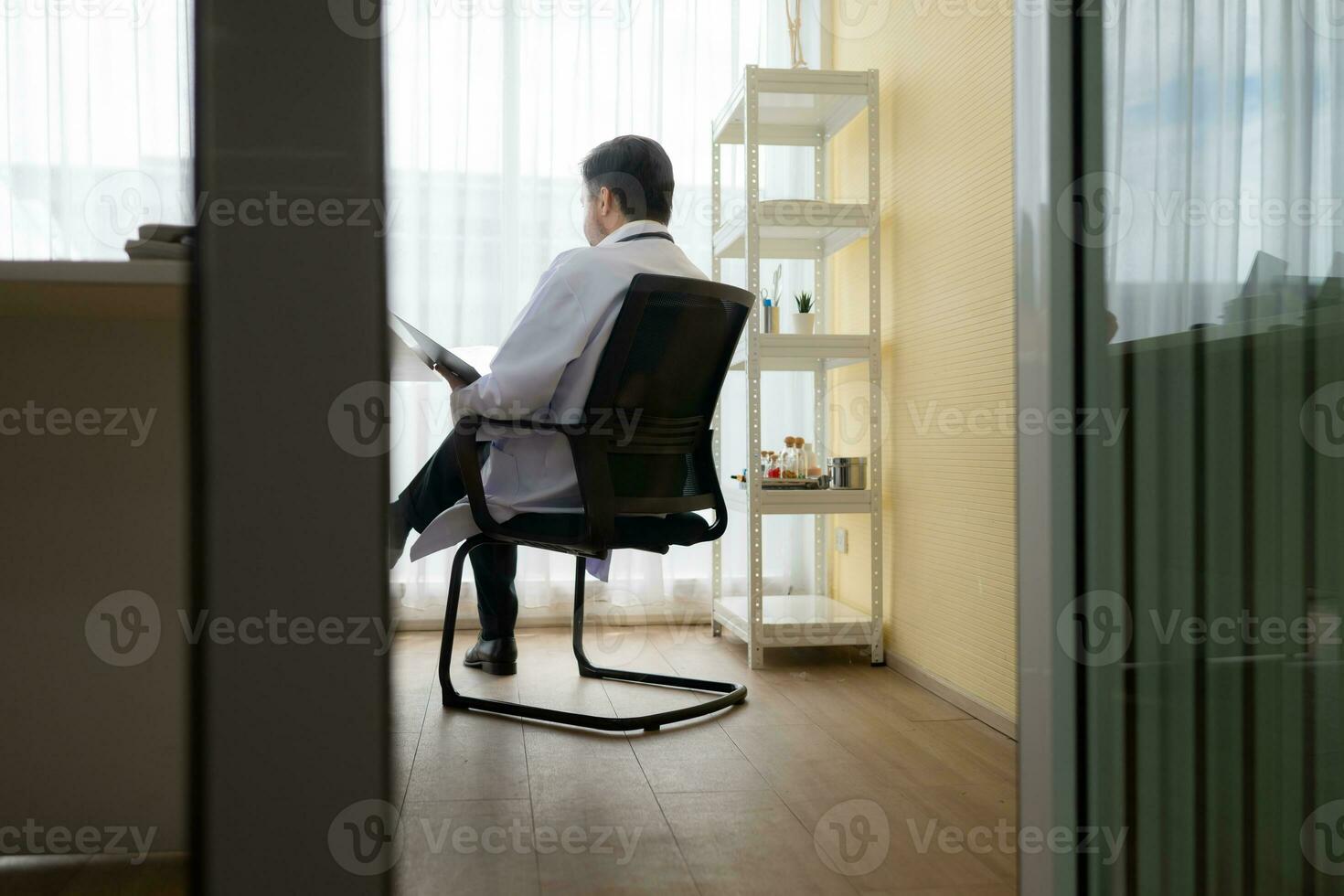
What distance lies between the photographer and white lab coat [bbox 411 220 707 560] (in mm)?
1820

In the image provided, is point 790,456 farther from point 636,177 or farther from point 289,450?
point 289,450

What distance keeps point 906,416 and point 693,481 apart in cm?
72

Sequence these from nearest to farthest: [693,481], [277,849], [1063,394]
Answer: [277,849]
[1063,394]
[693,481]

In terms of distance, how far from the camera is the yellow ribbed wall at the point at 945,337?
1.96m

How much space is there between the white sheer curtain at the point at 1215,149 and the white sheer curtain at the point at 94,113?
2.47 ft

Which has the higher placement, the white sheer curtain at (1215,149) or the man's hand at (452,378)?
the white sheer curtain at (1215,149)

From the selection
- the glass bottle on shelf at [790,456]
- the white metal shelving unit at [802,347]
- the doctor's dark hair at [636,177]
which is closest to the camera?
the doctor's dark hair at [636,177]

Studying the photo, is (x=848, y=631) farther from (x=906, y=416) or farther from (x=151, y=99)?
(x=151, y=99)

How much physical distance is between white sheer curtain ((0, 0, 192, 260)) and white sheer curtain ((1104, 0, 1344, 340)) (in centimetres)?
75

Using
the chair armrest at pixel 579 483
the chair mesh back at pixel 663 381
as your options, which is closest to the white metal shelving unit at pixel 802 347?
the chair mesh back at pixel 663 381

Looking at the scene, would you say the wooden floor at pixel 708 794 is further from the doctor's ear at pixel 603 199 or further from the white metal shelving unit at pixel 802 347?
the doctor's ear at pixel 603 199

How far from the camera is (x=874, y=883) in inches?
47.0

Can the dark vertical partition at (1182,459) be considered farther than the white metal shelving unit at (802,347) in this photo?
No

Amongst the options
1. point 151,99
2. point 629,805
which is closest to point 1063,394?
point 151,99
